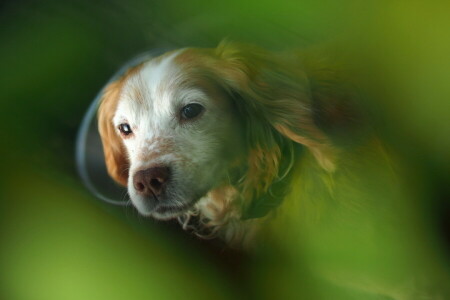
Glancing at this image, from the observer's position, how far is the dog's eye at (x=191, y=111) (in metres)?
0.50

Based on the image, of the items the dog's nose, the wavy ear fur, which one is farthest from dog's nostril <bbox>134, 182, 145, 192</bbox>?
the wavy ear fur

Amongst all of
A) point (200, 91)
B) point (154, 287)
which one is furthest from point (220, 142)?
point (154, 287)

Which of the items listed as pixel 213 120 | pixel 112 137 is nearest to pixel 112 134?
pixel 112 137

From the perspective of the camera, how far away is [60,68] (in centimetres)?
55

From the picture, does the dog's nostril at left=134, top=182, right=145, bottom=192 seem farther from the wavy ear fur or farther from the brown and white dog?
the wavy ear fur

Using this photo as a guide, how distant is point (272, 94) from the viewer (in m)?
0.52

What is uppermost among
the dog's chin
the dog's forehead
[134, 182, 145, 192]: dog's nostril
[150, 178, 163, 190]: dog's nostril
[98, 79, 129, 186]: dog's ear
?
the dog's forehead

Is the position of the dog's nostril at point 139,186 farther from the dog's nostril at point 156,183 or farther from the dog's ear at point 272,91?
the dog's ear at point 272,91

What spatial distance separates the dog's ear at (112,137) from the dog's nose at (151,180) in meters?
0.03

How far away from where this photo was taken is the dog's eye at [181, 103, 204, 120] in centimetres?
50

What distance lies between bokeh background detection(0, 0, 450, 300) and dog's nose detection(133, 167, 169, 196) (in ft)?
0.17

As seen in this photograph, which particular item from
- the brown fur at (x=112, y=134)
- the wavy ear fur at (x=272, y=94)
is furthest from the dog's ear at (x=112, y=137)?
the wavy ear fur at (x=272, y=94)

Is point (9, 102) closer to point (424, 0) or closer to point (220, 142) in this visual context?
point (220, 142)

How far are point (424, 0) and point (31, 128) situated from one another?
41 cm
